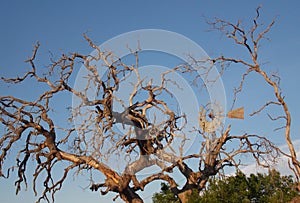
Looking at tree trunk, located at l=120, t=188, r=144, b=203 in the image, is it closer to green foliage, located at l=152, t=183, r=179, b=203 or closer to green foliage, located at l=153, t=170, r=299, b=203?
green foliage, located at l=152, t=183, r=179, b=203

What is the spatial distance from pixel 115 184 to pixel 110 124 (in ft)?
6.61

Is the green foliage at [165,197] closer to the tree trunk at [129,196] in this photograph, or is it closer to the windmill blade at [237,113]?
the tree trunk at [129,196]

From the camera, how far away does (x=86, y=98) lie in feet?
44.8

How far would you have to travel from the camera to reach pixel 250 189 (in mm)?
12195

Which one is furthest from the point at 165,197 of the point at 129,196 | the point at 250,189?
the point at 250,189

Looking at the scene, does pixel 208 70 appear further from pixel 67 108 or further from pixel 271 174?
pixel 67 108

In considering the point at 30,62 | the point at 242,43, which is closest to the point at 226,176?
the point at 242,43

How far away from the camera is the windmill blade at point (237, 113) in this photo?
1209cm

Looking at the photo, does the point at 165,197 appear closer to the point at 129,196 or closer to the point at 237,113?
the point at 129,196

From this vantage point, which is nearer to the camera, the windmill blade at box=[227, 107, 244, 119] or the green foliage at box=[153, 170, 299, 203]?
the green foliage at box=[153, 170, 299, 203]

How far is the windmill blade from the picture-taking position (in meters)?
12.1

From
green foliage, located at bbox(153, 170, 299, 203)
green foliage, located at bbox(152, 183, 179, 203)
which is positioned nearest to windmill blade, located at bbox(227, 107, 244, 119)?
green foliage, located at bbox(153, 170, 299, 203)

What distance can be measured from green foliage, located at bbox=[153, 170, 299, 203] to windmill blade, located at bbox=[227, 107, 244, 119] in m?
1.89

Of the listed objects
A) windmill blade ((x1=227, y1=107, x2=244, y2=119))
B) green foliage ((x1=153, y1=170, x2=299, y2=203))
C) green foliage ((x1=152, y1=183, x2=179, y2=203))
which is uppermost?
windmill blade ((x1=227, y1=107, x2=244, y2=119))
